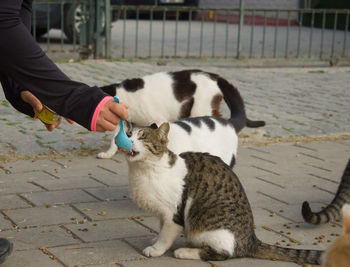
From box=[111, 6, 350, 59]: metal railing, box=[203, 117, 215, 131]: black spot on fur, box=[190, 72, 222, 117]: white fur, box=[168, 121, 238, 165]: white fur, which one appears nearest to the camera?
box=[168, 121, 238, 165]: white fur

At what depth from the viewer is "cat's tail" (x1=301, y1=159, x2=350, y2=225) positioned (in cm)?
404

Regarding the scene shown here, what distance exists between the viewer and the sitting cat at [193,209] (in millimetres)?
3582

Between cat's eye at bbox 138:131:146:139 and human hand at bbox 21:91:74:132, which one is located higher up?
human hand at bbox 21:91:74:132

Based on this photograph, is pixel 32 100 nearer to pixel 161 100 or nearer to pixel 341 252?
pixel 341 252

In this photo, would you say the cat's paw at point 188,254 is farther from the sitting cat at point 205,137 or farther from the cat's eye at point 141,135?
the sitting cat at point 205,137

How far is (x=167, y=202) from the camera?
11.8ft

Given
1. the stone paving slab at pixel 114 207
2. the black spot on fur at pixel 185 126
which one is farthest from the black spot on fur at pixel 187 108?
the black spot on fur at pixel 185 126

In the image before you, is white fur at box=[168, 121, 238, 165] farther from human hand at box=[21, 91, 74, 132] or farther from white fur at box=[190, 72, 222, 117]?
human hand at box=[21, 91, 74, 132]

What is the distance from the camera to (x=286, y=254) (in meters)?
3.59

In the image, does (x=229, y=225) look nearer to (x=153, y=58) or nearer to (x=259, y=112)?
(x=259, y=112)

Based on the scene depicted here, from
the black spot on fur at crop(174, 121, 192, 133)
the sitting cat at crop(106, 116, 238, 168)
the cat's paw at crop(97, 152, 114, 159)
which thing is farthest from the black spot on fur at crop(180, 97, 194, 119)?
the black spot on fur at crop(174, 121, 192, 133)

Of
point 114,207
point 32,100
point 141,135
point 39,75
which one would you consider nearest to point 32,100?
point 32,100

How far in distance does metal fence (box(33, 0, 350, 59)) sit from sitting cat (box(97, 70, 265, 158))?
5.12m

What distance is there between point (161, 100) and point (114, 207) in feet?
5.83
